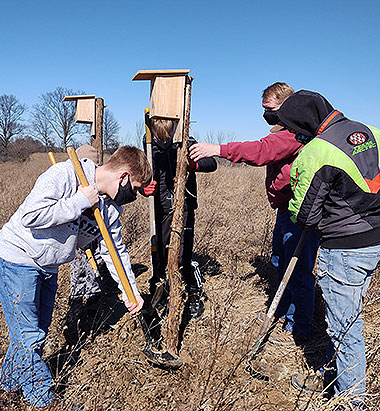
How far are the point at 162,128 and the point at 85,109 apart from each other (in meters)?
1.88

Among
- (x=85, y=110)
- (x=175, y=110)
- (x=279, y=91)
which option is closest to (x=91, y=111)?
(x=85, y=110)

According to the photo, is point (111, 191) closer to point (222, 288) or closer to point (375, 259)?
point (375, 259)

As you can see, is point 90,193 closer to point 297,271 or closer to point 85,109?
point 297,271

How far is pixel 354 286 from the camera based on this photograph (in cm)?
202

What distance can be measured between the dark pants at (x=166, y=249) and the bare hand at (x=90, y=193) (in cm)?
145

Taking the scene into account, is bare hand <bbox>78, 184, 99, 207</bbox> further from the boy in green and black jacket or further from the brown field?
the boy in green and black jacket

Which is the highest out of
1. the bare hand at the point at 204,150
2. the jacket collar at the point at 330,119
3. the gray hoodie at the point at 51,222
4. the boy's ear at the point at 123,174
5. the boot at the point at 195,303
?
the jacket collar at the point at 330,119

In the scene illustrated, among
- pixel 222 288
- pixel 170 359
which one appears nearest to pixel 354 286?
pixel 170 359

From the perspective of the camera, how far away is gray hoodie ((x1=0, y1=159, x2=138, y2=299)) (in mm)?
1828

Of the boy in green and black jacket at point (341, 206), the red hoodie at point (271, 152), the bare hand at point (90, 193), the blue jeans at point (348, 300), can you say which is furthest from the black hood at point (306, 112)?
the bare hand at point (90, 193)

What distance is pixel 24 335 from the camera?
201 cm

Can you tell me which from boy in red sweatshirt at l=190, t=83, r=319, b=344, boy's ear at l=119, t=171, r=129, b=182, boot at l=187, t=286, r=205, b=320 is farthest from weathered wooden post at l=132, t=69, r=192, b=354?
boot at l=187, t=286, r=205, b=320

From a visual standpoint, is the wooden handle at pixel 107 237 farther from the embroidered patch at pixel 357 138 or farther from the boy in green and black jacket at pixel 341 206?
the embroidered patch at pixel 357 138

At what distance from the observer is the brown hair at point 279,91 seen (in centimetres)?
286
